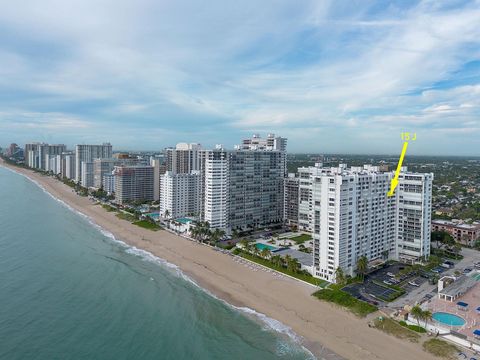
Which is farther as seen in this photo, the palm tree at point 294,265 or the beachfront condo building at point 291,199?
the beachfront condo building at point 291,199

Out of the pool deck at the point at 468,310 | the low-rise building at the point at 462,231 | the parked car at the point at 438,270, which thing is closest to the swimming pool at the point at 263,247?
the parked car at the point at 438,270

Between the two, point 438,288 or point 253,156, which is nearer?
point 438,288

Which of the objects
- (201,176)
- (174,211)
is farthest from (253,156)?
(174,211)

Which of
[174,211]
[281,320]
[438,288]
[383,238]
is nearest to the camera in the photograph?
[281,320]

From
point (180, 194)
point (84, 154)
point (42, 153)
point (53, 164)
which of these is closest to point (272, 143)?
point (180, 194)

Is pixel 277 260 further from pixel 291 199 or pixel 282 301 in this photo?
pixel 291 199

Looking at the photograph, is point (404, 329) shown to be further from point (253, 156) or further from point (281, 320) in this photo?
point (253, 156)

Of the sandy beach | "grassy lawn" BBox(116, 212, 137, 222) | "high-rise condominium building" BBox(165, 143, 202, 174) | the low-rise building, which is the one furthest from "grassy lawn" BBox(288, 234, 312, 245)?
"high-rise condominium building" BBox(165, 143, 202, 174)

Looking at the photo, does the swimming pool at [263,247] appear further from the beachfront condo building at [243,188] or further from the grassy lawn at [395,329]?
the grassy lawn at [395,329]
